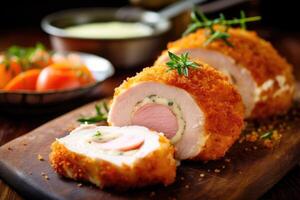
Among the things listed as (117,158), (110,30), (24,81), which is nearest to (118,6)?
(110,30)

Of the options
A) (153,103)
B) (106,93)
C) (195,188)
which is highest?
(153,103)

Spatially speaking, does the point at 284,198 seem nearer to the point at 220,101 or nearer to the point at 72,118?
the point at 220,101

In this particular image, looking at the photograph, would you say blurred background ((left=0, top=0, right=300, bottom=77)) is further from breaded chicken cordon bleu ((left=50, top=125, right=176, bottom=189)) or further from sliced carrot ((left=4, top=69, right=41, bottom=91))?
breaded chicken cordon bleu ((left=50, top=125, right=176, bottom=189))

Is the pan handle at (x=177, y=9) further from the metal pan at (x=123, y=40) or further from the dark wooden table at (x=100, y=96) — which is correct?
the dark wooden table at (x=100, y=96)

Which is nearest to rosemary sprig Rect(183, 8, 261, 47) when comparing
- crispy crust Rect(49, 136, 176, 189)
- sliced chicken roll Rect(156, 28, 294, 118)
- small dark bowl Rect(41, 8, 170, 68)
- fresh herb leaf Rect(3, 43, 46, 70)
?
sliced chicken roll Rect(156, 28, 294, 118)

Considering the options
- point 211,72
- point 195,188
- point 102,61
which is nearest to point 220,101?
point 211,72

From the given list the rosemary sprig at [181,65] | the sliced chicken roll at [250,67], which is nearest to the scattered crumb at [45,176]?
the rosemary sprig at [181,65]
